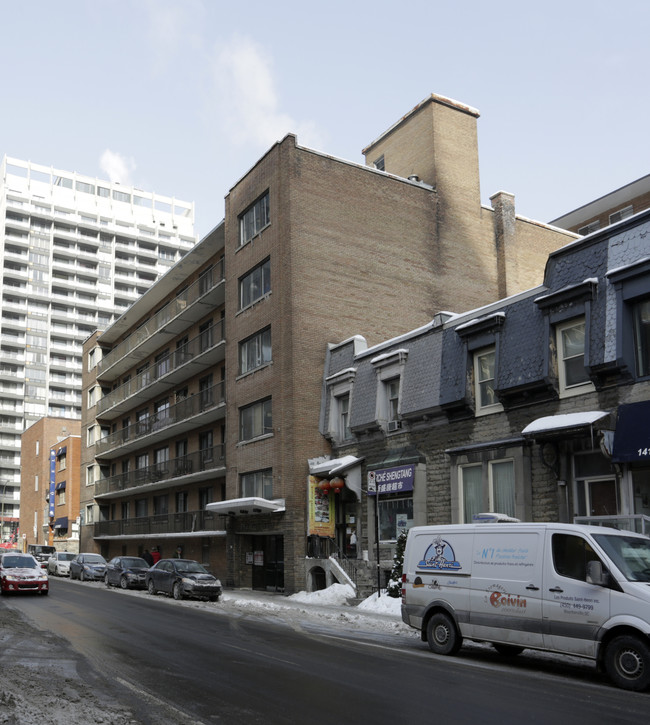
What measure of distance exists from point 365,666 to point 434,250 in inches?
974

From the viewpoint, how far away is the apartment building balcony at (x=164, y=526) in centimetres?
3662

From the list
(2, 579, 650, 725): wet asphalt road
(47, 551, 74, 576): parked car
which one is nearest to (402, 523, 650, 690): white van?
(2, 579, 650, 725): wet asphalt road

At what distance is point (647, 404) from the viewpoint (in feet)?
57.3

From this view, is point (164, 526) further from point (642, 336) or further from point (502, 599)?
point (502, 599)

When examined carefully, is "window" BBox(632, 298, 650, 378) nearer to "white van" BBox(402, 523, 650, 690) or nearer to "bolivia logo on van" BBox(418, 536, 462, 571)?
"white van" BBox(402, 523, 650, 690)

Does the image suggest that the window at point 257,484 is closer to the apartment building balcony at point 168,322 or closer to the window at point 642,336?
the apartment building balcony at point 168,322

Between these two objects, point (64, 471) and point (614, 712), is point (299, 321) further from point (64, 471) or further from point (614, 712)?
point (64, 471)

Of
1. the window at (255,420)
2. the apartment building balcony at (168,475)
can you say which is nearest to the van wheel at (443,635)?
the window at (255,420)

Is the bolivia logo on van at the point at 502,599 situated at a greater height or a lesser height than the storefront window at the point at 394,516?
lesser

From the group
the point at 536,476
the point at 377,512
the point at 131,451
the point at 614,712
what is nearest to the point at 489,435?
the point at 536,476

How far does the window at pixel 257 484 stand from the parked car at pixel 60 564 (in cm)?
1814

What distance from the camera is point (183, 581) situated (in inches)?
1048

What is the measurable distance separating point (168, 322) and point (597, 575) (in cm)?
3490

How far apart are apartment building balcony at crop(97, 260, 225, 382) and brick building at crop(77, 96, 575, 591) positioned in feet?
0.56
